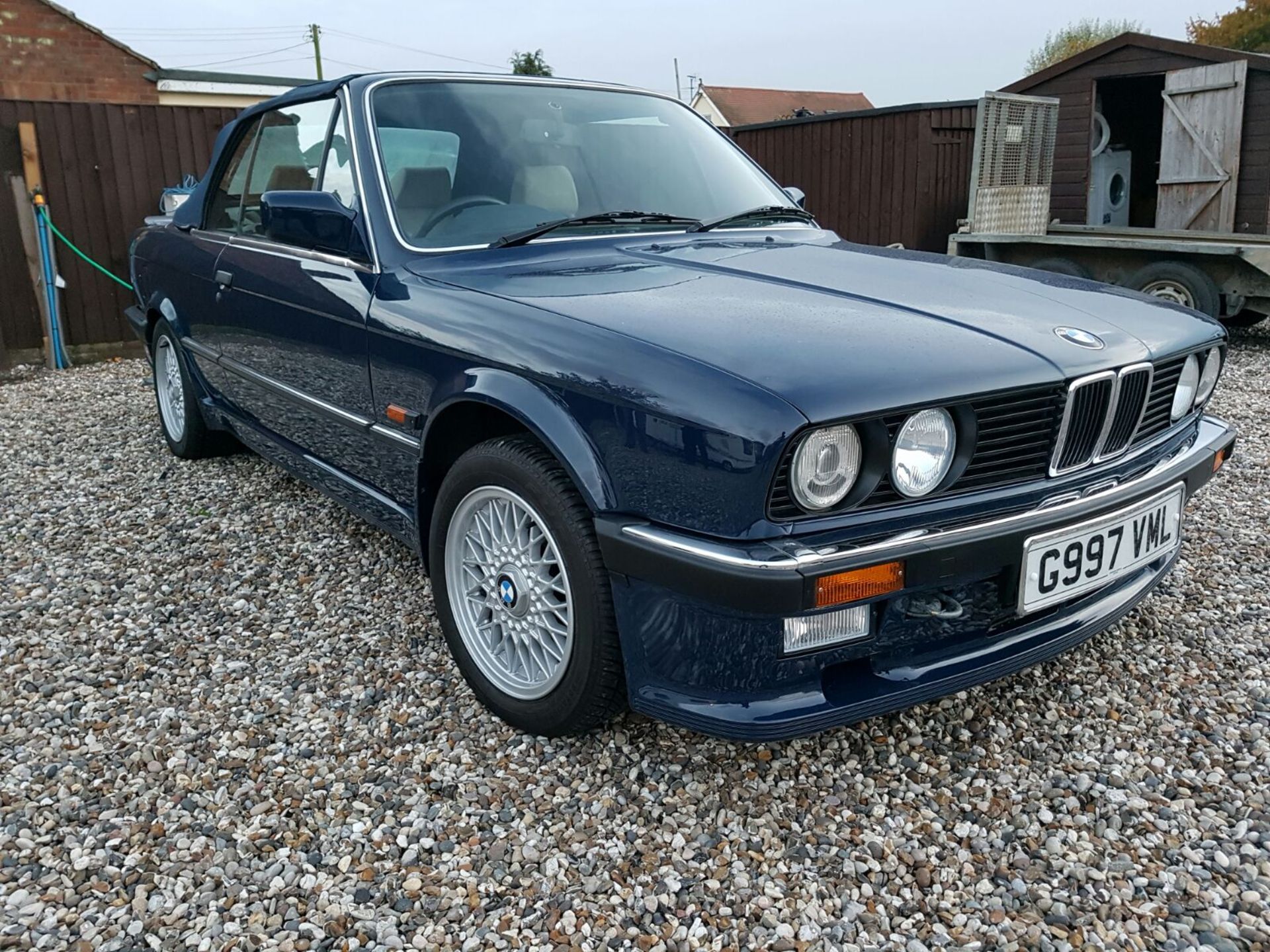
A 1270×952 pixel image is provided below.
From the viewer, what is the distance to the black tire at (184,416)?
15.2ft

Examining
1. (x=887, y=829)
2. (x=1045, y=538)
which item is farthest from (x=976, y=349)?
(x=887, y=829)

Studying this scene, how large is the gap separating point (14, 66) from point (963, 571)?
2034 cm

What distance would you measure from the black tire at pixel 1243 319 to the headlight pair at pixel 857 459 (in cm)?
723

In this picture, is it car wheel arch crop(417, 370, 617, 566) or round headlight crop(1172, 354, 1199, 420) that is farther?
round headlight crop(1172, 354, 1199, 420)

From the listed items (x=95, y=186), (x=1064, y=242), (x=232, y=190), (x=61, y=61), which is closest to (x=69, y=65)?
(x=61, y=61)

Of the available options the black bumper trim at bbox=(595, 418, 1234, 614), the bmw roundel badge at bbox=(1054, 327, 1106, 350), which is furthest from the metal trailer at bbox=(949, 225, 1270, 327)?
the black bumper trim at bbox=(595, 418, 1234, 614)

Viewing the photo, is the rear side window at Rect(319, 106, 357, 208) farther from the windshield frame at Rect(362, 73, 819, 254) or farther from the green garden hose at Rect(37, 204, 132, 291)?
the green garden hose at Rect(37, 204, 132, 291)

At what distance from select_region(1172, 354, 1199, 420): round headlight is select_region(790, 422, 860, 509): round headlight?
1.20 m

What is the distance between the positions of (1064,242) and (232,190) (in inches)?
270

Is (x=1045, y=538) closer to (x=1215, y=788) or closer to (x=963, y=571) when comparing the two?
(x=963, y=571)

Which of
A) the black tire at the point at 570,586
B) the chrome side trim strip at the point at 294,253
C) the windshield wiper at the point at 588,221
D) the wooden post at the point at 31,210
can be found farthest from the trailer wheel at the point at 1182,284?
the wooden post at the point at 31,210

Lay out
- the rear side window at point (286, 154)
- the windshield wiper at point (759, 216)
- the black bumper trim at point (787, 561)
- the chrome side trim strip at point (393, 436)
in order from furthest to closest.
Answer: the rear side window at point (286, 154) < the windshield wiper at point (759, 216) < the chrome side trim strip at point (393, 436) < the black bumper trim at point (787, 561)

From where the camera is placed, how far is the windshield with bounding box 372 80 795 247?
2881mm

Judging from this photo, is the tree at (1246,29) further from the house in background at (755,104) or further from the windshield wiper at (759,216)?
the windshield wiper at (759,216)
